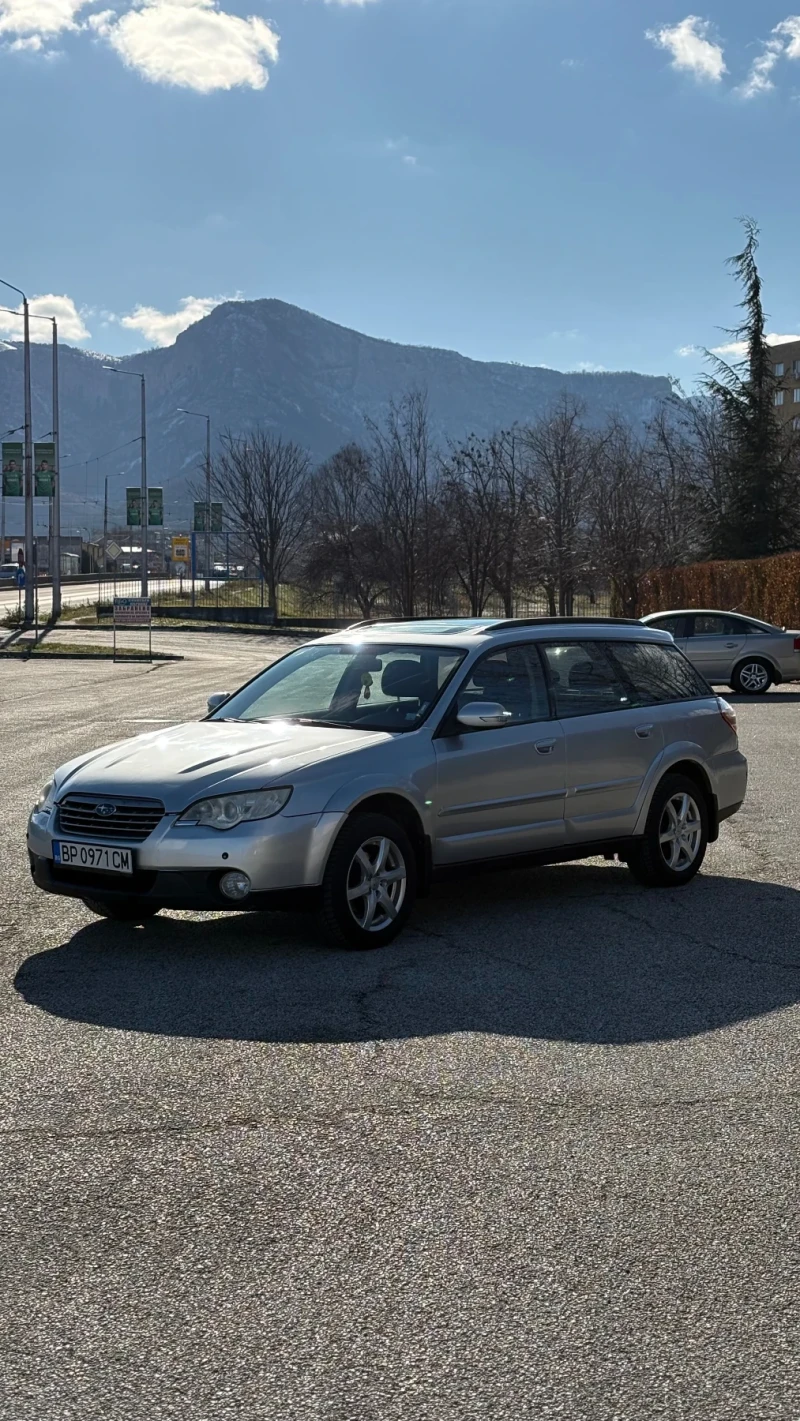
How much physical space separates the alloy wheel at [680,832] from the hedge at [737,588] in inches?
1026

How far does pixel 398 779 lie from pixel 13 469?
2041 inches

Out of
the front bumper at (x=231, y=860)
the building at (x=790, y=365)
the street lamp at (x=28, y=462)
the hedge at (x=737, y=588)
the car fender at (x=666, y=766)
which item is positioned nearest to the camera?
the front bumper at (x=231, y=860)

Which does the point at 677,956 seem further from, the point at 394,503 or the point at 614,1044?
the point at 394,503

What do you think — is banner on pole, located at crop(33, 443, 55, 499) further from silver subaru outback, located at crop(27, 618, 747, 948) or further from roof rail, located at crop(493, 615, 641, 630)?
silver subaru outback, located at crop(27, 618, 747, 948)

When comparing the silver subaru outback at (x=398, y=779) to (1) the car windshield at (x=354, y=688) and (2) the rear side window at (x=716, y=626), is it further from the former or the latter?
(2) the rear side window at (x=716, y=626)

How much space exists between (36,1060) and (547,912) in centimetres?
365

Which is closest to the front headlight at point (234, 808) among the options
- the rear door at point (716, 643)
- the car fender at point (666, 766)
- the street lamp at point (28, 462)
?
the car fender at point (666, 766)

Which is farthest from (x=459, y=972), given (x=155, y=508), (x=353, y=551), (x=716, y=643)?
(x=155, y=508)

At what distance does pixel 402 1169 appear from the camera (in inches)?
180

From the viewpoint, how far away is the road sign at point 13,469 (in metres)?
56.4

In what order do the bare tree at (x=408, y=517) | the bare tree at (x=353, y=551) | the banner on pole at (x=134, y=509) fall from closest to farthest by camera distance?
1. the bare tree at (x=408, y=517)
2. the bare tree at (x=353, y=551)
3. the banner on pole at (x=134, y=509)

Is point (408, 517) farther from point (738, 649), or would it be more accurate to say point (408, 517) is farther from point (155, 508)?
point (738, 649)

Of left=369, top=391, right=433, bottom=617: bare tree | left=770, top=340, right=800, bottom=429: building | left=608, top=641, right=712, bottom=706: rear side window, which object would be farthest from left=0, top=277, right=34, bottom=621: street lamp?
left=770, top=340, right=800, bottom=429: building

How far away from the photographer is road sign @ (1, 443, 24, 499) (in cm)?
5644
